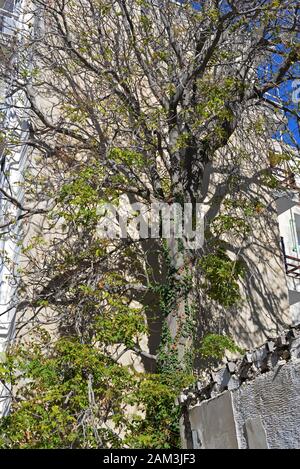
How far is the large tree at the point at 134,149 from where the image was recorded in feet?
29.3

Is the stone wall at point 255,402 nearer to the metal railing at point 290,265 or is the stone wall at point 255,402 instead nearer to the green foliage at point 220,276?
the green foliage at point 220,276

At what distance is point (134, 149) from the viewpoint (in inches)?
408

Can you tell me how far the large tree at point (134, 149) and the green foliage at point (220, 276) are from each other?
0.03 m

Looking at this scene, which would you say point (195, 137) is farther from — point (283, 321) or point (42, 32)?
point (283, 321)

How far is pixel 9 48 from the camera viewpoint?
11.1 metres

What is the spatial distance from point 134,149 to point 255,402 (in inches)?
226

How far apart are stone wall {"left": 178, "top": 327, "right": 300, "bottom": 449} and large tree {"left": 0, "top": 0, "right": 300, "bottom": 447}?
105 cm

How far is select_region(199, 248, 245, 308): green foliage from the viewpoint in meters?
10.3

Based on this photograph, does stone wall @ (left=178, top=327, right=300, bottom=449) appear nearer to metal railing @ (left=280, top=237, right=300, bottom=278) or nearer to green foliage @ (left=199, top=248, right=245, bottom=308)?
green foliage @ (left=199, top=248, right=245, bottom=308)

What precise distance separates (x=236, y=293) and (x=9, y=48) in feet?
22.1

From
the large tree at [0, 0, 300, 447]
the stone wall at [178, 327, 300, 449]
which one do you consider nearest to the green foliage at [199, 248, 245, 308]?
the large tree at [0, 0, 300, 447]

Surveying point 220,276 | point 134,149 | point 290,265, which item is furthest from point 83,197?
point 290,265

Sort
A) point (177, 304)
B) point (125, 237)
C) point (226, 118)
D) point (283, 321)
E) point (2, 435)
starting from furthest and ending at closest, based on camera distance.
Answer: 1. point (283, 321)
2. point (125, 237)
3. point (226, 118)
4. point (177, 304)
5. point (2, 435)

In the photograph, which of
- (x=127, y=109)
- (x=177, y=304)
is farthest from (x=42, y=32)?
(x=177, y=304)
